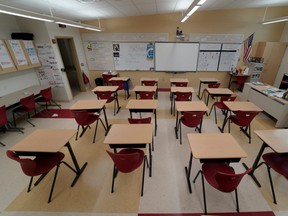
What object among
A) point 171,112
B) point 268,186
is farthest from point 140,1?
point 268,186

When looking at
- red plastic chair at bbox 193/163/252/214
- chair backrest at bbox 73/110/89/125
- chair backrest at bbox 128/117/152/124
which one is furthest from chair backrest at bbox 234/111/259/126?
chair backrest at bbox 73/110/89/125

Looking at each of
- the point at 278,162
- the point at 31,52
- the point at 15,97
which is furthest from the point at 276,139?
the point at 31,52

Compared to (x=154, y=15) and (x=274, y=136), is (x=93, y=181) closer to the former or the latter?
(x=274, y=136)

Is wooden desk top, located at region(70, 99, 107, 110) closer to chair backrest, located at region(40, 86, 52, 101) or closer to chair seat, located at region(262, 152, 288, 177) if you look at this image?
chair backrest, located at region(40, 86, 52, 101)

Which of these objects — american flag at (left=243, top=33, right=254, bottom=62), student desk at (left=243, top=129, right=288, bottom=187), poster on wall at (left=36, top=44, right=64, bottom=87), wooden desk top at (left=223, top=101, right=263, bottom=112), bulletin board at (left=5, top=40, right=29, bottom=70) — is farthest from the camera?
american flag at (left=243, top=33, right=254, bottom=62)

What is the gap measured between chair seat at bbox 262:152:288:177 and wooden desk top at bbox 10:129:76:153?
291 centimetres

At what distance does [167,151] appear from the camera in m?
2.85

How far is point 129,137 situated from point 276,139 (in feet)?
6.80

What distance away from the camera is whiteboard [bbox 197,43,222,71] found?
5739 mm

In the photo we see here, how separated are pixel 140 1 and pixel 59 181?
14.0 feet

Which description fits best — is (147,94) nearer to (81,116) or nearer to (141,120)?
(141,120)

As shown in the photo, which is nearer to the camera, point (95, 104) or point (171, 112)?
point (95, 104)

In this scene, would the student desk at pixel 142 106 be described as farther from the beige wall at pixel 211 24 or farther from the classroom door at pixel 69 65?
the classroom door at pixel 69 65

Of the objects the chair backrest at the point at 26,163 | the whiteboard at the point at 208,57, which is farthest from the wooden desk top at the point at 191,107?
the whiteboard at the point at 208,57
